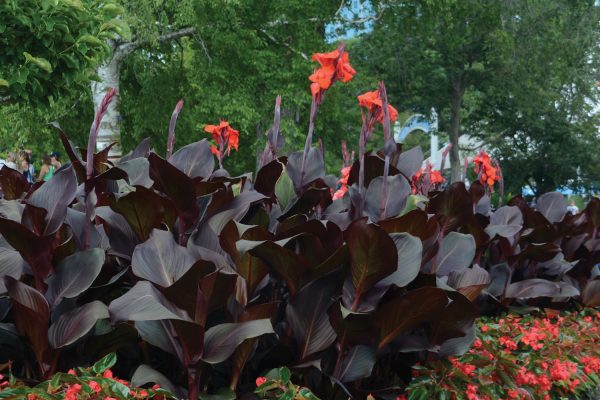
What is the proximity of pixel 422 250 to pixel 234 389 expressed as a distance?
97cm

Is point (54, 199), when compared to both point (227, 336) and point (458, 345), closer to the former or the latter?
point (227, 336)

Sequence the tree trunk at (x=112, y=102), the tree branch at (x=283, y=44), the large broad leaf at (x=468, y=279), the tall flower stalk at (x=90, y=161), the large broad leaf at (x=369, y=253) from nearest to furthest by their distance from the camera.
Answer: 1. the large broad leaf at (x=369, y=253)
2. the tall flower stalk at (x=90, y=161)
3. the large broad leaf at (x=468, y=279)
4. the tree trunk at (x=112, y=102)
5. the tree branch at (x=283, y=44)

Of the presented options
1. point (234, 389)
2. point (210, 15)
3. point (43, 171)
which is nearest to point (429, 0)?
point (210, 15)

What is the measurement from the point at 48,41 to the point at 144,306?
6.07m

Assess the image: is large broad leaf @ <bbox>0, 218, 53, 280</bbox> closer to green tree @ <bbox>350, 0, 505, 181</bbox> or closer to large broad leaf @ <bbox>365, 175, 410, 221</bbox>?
large broad leaf @ <bbox>365, 175, 410, 221</bbox>

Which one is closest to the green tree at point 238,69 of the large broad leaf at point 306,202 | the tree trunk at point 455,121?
the tree trunk at point 455,121

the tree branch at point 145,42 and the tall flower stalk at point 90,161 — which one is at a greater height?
the tree branch at point 145,42

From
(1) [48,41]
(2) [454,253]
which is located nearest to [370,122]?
(2) [454,253]

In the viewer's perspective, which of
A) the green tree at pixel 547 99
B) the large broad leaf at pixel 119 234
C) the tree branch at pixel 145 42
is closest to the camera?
the large broad leaf at pixel 119 234

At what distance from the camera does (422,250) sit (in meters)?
3.12

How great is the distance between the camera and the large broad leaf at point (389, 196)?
343cm

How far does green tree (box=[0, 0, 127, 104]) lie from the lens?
25.0ft

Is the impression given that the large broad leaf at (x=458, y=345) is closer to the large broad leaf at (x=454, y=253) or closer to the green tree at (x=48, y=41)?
the large broad leaf at (x=454, y=253)

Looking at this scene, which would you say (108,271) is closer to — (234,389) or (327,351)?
(234,389)
